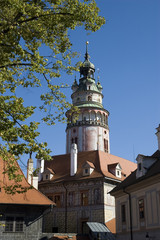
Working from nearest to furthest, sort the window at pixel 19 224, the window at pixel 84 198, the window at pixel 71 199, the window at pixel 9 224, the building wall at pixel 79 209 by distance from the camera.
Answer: the window at pixel 9 224 → the window at pixel 19 224 → the building wall at pixel 79 209 → the window at pixel 84 198 → the window at pixel 71 199

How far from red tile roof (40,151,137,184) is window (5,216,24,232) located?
39.3ft

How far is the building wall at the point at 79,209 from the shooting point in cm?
3125

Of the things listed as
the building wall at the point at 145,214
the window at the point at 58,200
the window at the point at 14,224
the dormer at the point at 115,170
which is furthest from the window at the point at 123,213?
the window at the point at 58,200

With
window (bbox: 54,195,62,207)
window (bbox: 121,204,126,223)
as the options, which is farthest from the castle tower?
window (bbox: 121,204,126,223)

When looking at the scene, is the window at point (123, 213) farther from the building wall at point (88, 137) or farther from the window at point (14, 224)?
the building wall at point (88, 137)

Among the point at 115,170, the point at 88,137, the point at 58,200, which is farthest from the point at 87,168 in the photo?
the point at 88,137

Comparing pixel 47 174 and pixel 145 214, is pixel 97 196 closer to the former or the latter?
pixel 47 174

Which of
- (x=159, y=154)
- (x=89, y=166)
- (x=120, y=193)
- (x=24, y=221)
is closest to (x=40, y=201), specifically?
(x=24, y=221)

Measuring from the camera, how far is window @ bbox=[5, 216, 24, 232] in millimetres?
21839

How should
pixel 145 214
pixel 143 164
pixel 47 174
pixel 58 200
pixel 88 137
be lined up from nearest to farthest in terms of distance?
pixel 145 214 → pixel 143 164 → pixel 58 200 → pixel 47 174 → pixel 88 137

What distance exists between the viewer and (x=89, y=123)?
151 feet

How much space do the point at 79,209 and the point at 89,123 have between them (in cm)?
1639

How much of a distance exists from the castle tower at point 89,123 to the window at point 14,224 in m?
23.3

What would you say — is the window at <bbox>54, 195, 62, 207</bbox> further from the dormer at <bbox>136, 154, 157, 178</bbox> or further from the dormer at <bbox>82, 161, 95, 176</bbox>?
the dormer at <bbox>136, 154, 157, 178</bbox>
